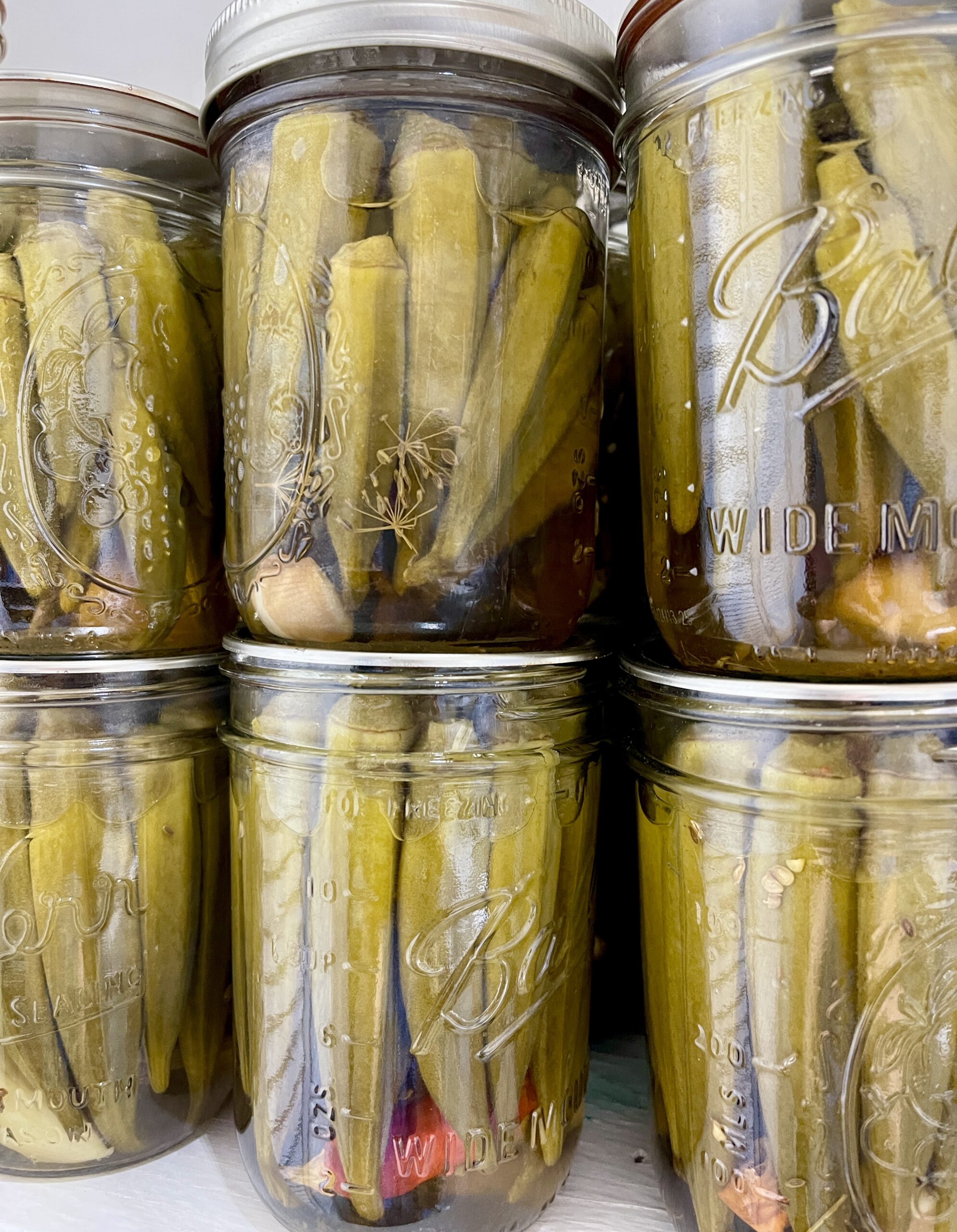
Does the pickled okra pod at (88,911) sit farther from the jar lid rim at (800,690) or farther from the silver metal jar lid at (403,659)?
the jar lid rim at (800,690)

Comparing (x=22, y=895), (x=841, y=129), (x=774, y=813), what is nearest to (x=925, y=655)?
(x=774, y=813)

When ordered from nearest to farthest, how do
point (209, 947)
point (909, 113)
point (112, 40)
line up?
1. point (909, 113)
2. point (209, 947)
3. point (112, 40)

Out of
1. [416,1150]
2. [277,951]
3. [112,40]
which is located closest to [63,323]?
[277,951]

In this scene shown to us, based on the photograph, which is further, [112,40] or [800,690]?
[112,40]

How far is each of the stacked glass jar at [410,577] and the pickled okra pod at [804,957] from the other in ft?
0.35

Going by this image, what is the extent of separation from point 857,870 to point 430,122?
372mm

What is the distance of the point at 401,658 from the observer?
0.43m

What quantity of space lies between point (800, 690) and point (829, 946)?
10cm

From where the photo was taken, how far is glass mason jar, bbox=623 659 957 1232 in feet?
1.24

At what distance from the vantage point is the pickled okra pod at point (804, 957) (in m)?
0.38

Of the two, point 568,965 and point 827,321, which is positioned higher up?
point 827,321

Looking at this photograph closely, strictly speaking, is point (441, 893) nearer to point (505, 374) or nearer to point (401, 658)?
point (401, 658)

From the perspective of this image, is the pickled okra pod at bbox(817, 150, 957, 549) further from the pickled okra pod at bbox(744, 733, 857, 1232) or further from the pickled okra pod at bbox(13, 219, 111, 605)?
the pickled okra pod at bbox(13, 219, 111, 605)

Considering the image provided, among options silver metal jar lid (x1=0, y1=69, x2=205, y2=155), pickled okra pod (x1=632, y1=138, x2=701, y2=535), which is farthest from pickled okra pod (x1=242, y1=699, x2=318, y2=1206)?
silver metal jar lid (x1=0, y1=69, x2=205, y2=155)
